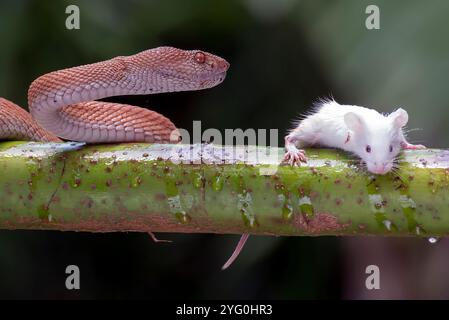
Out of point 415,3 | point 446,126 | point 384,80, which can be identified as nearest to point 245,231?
point 446,126

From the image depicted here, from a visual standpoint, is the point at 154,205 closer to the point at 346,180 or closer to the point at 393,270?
the point at 346,180

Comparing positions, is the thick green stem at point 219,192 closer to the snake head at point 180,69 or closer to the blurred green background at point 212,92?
the snake head at point 180,69

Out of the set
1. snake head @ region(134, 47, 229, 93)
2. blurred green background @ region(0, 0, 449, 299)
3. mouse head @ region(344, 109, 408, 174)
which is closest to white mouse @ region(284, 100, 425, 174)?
mouse head @ region(344, 109, 408, 174)

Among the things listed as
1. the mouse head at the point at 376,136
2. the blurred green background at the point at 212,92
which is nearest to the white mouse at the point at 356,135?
the mouse head at the point at 376,136

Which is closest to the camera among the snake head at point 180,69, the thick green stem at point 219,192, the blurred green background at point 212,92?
the thick green stem at point 219,192

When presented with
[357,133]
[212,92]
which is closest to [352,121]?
[357,133]

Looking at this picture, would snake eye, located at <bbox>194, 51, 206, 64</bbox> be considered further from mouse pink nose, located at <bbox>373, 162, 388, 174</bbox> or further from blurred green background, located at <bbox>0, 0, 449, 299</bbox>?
blurred green background, located at <bbox>0, 0, 449, 299</bbox>

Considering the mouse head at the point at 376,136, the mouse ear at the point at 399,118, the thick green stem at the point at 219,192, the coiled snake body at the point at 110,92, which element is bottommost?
the thick green stem at the point at 219,192
